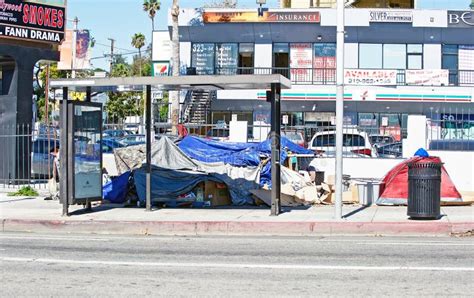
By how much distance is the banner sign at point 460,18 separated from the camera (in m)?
43.6

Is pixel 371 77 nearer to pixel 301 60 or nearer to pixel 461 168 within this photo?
pixel 301 60

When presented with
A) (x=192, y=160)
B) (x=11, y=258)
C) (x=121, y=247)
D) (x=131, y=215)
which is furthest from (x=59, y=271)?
(x=192, y=160)

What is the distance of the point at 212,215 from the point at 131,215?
1803 millimetres

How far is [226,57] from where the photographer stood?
45906mm

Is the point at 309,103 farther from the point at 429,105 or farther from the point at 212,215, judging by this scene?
the point at 212,215

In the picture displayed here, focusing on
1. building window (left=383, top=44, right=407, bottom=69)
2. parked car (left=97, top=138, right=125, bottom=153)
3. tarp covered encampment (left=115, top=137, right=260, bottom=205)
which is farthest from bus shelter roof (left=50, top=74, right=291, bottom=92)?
building window (left=383, top=44, right=407, bottom=69)

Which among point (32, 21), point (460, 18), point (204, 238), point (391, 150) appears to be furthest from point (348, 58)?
point (204, 238)

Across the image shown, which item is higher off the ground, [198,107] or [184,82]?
[198,107]

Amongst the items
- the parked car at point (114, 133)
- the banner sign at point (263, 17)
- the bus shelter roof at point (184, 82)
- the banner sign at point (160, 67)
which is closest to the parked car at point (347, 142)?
the bus shelter roof at point (184, 82)

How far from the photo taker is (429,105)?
145 ft

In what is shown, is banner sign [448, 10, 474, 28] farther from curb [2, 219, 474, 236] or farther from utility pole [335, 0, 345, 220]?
curb [2, 219, 474, 236]

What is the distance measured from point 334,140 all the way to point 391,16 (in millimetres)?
23834

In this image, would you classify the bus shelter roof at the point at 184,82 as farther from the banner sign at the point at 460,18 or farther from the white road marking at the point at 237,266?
the banner sign at the point at 460,18

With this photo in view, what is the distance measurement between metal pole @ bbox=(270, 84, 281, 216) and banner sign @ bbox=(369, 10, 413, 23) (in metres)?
28.9
